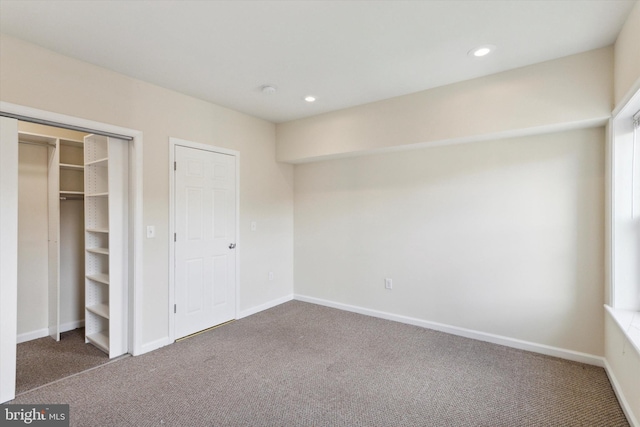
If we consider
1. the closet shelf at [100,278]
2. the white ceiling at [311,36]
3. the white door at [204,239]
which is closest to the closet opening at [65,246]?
the closet shelf at [100,278]

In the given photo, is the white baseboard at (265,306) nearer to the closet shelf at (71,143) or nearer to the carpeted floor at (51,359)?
the carpeted floor at (51,359)

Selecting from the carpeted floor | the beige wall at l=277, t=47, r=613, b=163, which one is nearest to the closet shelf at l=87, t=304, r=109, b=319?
the carpeted floor

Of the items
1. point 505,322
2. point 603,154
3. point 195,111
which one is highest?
point 195,111

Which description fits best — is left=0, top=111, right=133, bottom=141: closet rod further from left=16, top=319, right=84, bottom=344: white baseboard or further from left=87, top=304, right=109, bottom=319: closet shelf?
left=16, top=319, right=84, bottom=344: white baseboard

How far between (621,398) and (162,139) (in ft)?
13.8

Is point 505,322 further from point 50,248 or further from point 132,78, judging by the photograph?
point 50,248

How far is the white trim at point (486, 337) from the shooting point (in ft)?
8.91

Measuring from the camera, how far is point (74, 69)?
2521 millimetres

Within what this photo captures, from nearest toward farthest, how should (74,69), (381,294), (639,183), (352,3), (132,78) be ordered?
(352,3) → (639,183) → (74,69) → (132,78) → (381,294)

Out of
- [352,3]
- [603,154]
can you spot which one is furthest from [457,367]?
[352,3]

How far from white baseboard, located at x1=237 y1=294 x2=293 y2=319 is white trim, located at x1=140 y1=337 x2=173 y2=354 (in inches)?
35.7

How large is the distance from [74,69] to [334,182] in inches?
114

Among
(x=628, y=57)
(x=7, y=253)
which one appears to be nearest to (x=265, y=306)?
(x=7, y=253)

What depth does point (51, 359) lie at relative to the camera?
2.82 metres
